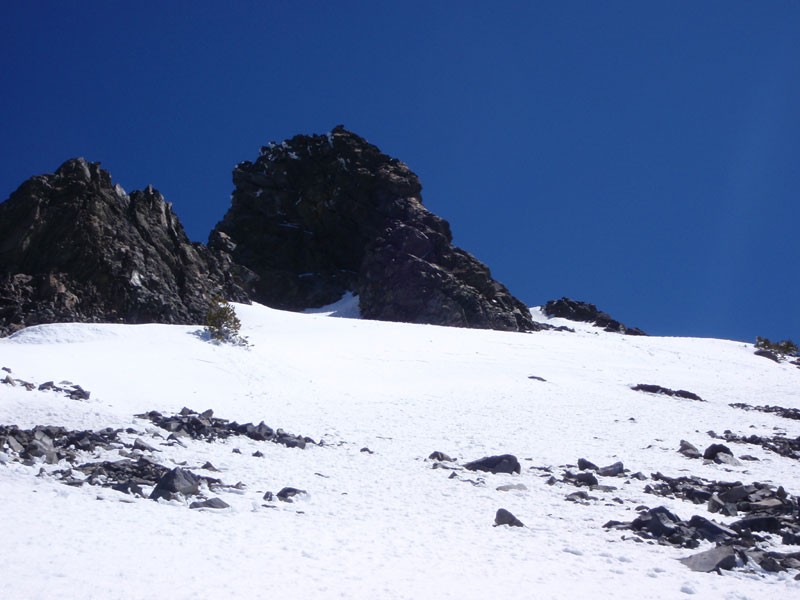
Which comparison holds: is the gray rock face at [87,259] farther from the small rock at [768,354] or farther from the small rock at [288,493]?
the small rock at [768,354]

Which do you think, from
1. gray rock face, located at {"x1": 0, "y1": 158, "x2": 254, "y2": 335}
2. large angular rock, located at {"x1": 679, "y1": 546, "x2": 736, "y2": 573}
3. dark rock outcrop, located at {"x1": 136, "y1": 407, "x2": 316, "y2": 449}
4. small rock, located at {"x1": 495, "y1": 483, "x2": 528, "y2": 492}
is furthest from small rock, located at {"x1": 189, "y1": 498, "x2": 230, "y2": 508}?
gray rock face, located at {"x1": 0, "y1": 158, "x2": 254, "y2": 335}

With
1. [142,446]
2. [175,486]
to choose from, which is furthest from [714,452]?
[142,446]

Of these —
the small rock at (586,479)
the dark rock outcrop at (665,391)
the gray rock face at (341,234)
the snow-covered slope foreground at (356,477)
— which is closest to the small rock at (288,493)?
the snow-covered slope foreground at (356,477)

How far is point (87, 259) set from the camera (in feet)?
132

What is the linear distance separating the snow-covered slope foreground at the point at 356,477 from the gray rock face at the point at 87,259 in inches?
487

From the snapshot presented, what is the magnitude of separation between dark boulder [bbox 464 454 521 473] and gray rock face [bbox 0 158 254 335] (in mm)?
30921

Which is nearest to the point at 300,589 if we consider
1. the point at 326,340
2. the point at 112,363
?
the point at 112,363

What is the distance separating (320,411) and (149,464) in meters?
9.53

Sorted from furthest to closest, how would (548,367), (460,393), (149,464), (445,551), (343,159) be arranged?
(343,159) < (548,367) < (460,393) < (149,464) < (445,551)

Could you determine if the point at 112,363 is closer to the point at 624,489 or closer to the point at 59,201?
the point at 624,489

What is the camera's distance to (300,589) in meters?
6.68

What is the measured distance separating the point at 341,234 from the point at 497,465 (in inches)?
3215

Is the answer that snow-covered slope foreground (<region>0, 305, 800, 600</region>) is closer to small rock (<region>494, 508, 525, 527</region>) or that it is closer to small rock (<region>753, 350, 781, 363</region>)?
small rock (<region>494, 508, 525, 527</region>)

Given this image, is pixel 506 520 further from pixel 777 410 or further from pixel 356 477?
pixel 777 410
